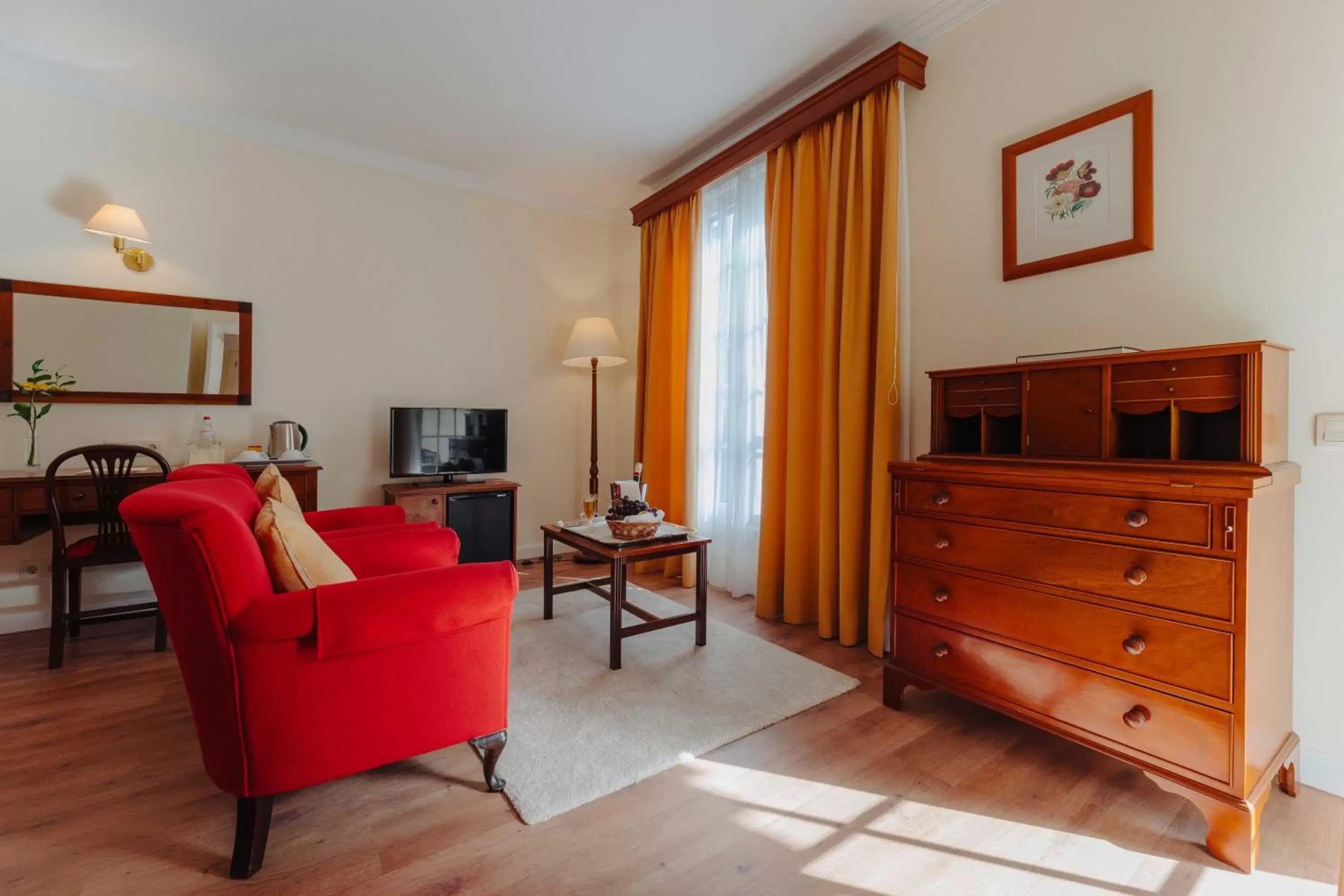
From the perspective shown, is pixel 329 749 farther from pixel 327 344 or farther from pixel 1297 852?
pixel 327 344

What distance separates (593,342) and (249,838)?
11.4ft

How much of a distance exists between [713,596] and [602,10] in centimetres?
306

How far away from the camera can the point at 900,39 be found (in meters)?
2.82

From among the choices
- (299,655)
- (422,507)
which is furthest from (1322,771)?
(422,507)

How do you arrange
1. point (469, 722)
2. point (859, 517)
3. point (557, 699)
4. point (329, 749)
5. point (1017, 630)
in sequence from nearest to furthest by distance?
point (329, 749) < point (469, 722) < point (1017, 630) < point (557, 699) < point (859, 517)

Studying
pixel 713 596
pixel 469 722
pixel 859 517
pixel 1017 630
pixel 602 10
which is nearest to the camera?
pixel 469 722

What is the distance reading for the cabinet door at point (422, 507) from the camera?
12.8 feet

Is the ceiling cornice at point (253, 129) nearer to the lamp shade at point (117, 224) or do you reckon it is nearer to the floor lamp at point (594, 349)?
the lamp shade at point (117, 224)

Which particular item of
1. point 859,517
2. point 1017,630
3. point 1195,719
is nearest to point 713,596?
point 859,517

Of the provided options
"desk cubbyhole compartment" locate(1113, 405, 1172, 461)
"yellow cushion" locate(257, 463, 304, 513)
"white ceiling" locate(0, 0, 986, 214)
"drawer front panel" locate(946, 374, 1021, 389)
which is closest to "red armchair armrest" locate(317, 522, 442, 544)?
"yellow cushion" locate(257, 463, 304, 513)

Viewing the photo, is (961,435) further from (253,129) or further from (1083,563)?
(253,129)

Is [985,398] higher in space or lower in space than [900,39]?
lower

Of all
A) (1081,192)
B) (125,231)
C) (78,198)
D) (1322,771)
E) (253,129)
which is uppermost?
(253,129)

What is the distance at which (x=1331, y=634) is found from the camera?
5.79 ft
